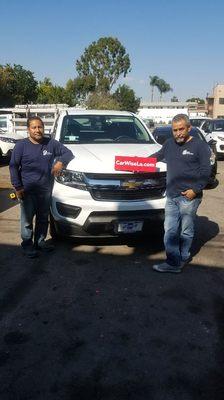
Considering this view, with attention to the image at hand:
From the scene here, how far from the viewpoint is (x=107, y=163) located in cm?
532

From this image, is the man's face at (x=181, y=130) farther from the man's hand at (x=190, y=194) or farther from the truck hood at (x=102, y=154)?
the truck hood at (x=102, y=154)

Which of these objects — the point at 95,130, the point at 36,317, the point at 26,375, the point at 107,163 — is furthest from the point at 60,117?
the point at 26,375

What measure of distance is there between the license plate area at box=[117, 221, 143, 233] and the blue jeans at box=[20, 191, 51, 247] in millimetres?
955

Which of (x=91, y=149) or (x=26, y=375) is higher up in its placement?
(x=91, y=149)

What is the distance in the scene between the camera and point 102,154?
560cm

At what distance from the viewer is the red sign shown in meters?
5.20

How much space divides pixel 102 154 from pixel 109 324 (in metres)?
2.40

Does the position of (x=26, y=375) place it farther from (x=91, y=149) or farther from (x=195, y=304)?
(x=91, y=149)

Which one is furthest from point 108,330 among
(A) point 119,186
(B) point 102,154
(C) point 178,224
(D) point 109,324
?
(B) point 102,154

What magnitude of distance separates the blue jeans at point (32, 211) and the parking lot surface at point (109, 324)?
1.14 feet

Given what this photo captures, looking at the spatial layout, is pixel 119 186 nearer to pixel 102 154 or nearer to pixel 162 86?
pixel 102 154

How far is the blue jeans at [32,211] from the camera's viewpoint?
5.37 meters

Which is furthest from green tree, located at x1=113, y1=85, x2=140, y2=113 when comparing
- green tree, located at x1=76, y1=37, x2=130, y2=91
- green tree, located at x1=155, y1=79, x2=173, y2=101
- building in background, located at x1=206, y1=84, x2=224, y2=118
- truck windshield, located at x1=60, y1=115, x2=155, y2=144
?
truck windshield, located at x1=60, y1=115, x2=155, y2=144

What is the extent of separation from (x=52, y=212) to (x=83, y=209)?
0.53 metres
